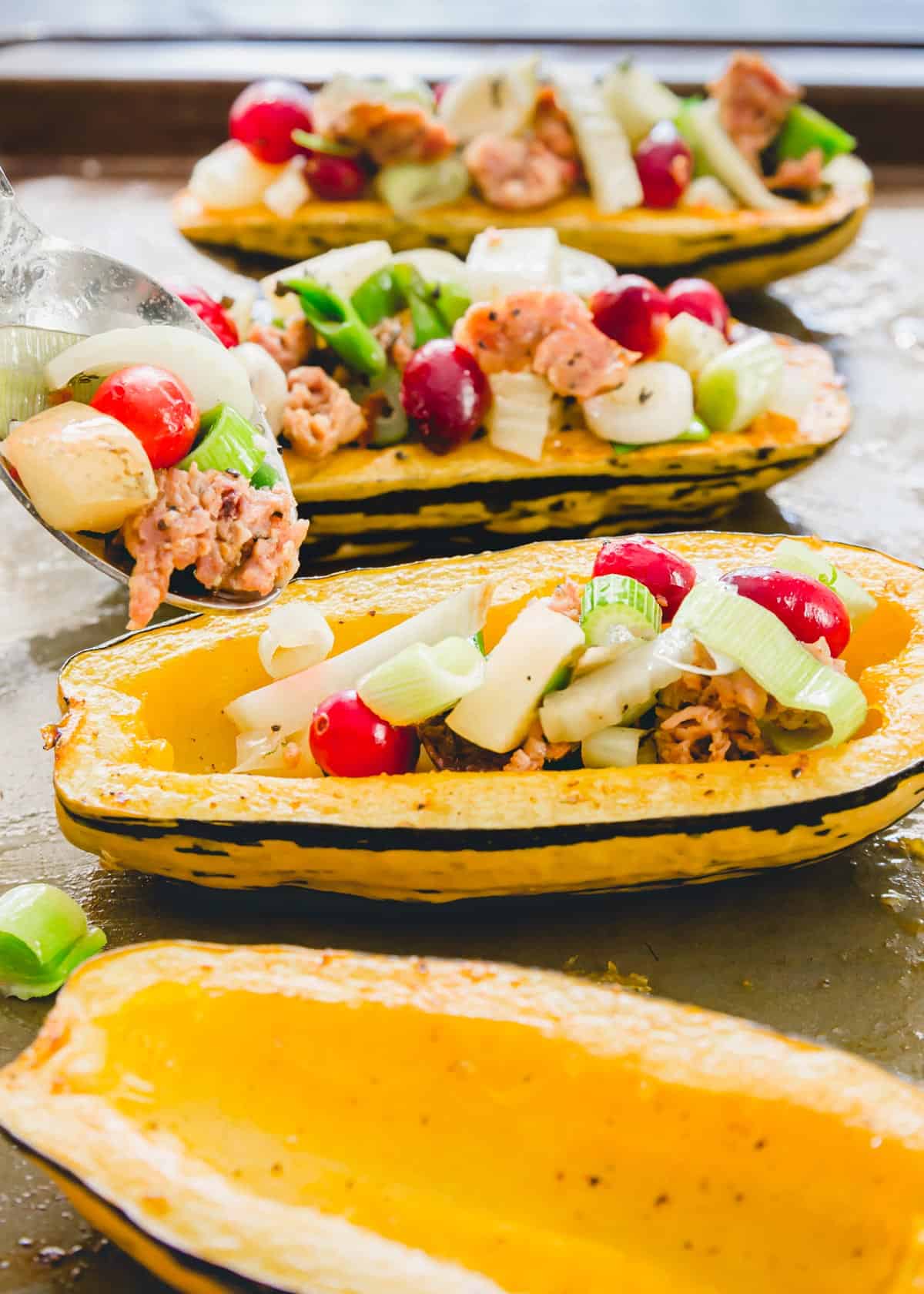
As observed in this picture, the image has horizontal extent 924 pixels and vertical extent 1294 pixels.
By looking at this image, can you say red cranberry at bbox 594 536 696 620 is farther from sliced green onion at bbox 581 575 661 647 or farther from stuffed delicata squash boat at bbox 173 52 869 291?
stuffed delicata squash boat at bbox 173 52 869 291

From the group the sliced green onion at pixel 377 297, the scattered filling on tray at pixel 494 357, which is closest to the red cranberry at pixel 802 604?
the scattered filling on tray at pixel 494 357

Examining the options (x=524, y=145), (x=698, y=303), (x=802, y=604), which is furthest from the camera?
(x=524, y=145)

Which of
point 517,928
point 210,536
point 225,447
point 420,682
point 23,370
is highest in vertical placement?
point 23,370

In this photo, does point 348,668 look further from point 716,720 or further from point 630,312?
point 630,312

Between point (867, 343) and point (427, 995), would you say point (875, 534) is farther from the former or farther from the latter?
point (427, 995)

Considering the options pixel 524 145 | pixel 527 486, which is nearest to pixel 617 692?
pixel 527 486

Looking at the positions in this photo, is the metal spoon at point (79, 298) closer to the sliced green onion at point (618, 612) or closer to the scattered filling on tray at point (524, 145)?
the sliced green onion at point (618, 612)

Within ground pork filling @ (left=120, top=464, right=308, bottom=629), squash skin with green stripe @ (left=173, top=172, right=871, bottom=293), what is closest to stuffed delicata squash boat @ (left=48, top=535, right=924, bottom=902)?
ground pork filling @ (left=120, top=464, right=308, bottom=629)
